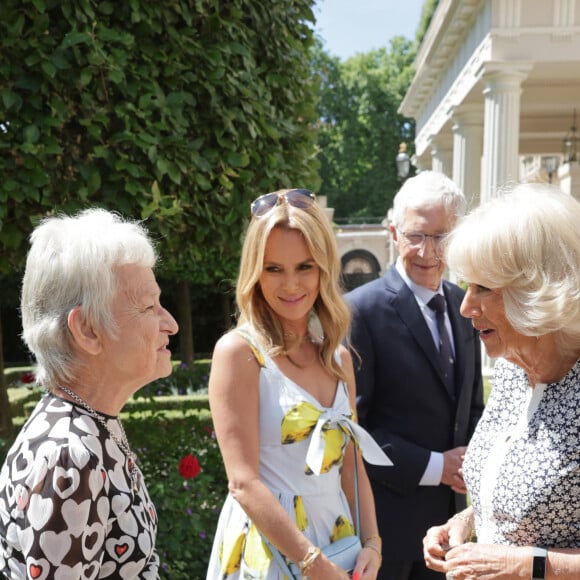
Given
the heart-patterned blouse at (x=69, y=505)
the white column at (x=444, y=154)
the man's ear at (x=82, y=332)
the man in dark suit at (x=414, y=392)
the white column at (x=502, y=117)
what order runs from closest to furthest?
1. the heart-patterned blouse at (x=69, y=505)
2. the man's ear at (x=82, y=332)
3. the man in dark suit at (x=414, y=392)
4. the white column at (x=502, y=117)
5. the white column at (x=444, y=154)

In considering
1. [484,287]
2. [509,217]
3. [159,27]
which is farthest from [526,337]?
[159,27]

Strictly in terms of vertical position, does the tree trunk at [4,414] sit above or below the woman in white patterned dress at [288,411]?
below

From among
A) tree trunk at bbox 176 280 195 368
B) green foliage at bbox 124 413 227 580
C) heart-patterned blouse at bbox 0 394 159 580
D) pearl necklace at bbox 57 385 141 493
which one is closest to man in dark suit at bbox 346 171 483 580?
pearl necklace at bbox 57 385 141 493

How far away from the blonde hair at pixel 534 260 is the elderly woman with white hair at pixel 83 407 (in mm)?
943

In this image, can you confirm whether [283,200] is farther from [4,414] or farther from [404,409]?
[4,414]

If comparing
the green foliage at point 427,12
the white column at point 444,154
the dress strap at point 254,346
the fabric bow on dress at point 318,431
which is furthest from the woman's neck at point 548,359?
the white column at point 444,154

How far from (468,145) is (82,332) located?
19322 millimetres

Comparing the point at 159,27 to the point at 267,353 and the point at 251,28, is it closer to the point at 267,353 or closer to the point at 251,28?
the point at 251,28

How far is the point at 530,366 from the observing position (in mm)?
2080

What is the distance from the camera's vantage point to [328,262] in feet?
8.33

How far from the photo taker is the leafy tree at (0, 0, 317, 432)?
3.40 metres

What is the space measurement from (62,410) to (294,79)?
11.4 feet

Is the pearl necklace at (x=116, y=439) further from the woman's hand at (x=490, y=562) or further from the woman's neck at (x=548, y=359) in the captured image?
the woman's neck at (x=548, y=359)

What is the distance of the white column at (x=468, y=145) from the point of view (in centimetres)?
1945
